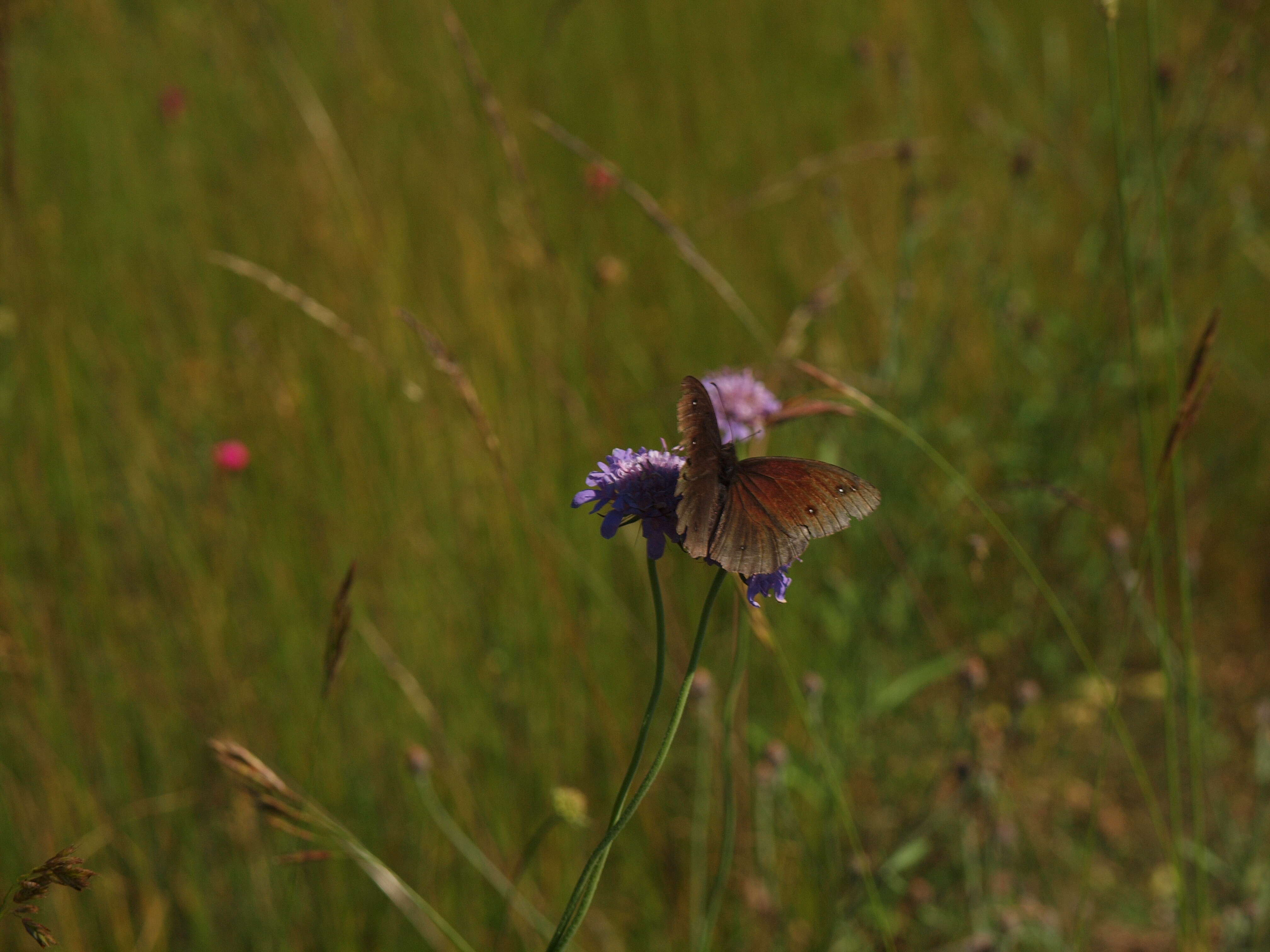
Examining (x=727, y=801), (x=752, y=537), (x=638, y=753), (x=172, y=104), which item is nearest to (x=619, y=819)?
(x=638, y=753)

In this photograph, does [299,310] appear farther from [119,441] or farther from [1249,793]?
[1249,793]

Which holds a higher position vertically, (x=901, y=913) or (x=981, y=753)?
(x=981, y=753)

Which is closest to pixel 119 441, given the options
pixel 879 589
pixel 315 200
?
pixel 315 200

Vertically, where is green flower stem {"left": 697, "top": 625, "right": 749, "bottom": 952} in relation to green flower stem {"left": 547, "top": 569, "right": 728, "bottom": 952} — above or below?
above

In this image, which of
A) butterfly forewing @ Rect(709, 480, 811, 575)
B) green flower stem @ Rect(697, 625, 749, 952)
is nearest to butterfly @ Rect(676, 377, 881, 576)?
butterfly forewing @ Rect(709, 480, 811, 575)

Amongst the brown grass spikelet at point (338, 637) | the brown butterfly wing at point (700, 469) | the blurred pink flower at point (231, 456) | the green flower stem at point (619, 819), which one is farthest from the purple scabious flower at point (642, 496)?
the blurred pink flower at point (231, 456)

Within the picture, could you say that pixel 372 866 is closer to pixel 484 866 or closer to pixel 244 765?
pixel 244 765

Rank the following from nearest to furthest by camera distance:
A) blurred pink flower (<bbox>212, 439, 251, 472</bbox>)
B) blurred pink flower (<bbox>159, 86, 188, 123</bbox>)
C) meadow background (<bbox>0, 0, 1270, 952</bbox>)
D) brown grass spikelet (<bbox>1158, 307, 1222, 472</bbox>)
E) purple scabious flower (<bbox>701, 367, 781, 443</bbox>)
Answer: brown grass spikelet (<bbox>1158, 307, 1222, 472</bbox>)
purple scabious flower (<bbox>701, 367, 781, 443</bbox>)
meadow background (<bbox>0, 0, 1270, 952</bbox>)
blurred pink flower (<bbox>212, 439, 251, 472</bbox>)
blurred pink flower (<bbox>159, 86, 188, 123</bbox>)

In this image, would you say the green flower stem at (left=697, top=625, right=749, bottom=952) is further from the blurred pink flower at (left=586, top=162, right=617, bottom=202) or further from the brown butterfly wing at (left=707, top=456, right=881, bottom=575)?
the blurred pink flower at (left=586, top=162, right=617, bottom=202)
